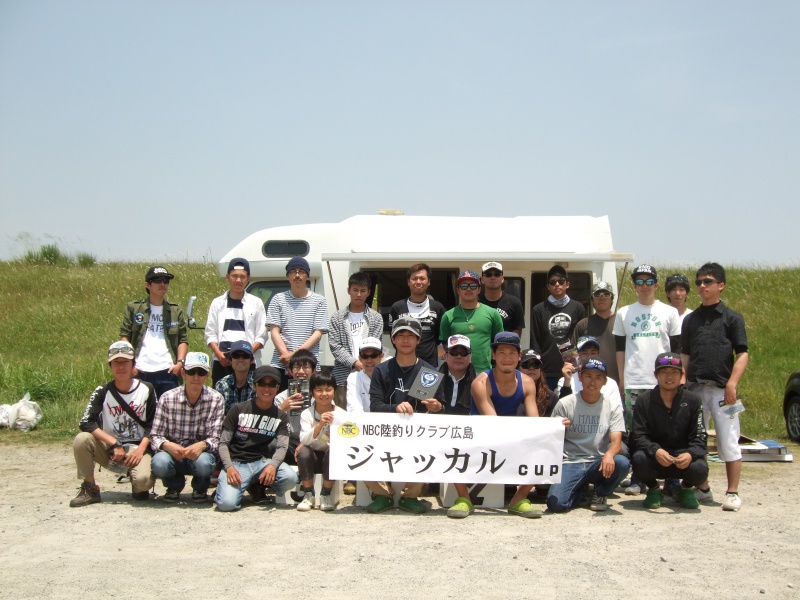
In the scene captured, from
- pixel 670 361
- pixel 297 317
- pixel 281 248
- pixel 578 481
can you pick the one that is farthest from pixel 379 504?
pixel 281 248

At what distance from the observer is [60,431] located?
41.3 feet

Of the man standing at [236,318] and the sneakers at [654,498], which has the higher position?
the man standing at [236,318]

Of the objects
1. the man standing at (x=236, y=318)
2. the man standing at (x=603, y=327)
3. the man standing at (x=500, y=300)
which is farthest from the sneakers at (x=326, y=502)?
the man standing at (x=603, y=327)

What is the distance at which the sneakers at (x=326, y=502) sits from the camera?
24.2 ft

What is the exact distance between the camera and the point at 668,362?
738 cm

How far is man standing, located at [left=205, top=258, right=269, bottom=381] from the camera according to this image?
8852 mm

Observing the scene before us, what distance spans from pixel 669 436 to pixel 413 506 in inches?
91.1

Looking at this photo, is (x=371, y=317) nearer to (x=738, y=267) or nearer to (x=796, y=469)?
(x=796, y=469)

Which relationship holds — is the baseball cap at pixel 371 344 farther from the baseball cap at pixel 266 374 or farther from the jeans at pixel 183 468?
the jeans at pixel 183 468

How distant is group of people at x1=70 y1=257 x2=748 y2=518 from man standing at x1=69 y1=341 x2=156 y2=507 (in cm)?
1

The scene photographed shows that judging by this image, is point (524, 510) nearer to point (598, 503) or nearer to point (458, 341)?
point (598, 503)

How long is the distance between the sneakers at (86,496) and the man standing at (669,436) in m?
4.77

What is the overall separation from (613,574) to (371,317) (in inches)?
159

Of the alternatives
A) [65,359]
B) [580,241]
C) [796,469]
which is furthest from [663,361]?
[65,359]
